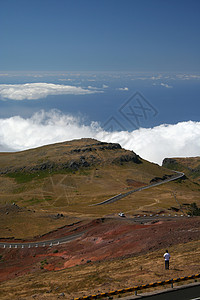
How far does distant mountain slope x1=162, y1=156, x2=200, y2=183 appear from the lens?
161250 millimetres

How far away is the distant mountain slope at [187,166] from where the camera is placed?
161 meters

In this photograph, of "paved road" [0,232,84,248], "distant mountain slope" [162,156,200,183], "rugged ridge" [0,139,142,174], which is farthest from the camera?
"distant mountain slope" [162,156,200,183]

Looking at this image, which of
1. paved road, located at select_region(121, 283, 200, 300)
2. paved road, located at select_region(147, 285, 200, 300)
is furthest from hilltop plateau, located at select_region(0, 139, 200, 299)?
paved road, located at select_region(147, 285, 200, 300)

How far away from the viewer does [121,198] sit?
84.6 m

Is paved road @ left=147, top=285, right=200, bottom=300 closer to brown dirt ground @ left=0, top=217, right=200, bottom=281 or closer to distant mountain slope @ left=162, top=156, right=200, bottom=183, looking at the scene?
brown dirt ground @ left=0, top=217, right=200, bottom=281

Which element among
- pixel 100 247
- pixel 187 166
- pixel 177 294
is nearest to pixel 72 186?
pixel 100 247

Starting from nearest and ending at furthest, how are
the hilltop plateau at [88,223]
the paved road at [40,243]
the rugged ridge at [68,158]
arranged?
the hilltop plateau at [88,223]
the paved road at [40,243]
the rugged ridge at [68,158]

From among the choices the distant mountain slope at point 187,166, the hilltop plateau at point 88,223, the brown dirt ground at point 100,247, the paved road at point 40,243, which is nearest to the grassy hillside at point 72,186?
the hilltop plateau at point 88,223

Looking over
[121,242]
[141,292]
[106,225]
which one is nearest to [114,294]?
[141,292]

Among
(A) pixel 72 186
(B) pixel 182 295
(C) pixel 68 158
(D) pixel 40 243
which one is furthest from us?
(C) pixel 68 158

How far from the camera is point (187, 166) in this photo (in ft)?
564

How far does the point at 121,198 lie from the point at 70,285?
66.5 m

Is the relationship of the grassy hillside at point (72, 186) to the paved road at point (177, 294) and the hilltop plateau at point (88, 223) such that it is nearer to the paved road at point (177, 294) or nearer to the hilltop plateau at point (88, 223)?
the hilltop plateau at point (88, 223)

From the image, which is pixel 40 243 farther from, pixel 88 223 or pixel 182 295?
pixel 182 295
